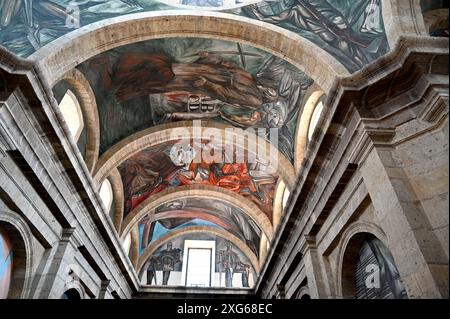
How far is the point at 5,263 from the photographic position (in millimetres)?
5980

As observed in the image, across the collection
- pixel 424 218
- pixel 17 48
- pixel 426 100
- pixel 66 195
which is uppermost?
pixel 17 48

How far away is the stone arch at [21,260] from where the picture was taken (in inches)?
235

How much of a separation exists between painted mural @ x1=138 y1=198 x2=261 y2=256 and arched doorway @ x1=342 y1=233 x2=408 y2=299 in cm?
836

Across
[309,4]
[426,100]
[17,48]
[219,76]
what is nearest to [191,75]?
[219,76]

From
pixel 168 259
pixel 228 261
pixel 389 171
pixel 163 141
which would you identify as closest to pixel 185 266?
pixel 168 259

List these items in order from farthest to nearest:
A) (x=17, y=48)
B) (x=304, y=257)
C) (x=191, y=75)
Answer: (x=191, y=75) → (x=304, y=257) → (x=17, y=48)

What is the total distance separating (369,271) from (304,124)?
4085 mm

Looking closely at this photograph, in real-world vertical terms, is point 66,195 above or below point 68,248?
above

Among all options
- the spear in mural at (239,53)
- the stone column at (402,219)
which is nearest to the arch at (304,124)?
the spear in mural at (239,53)

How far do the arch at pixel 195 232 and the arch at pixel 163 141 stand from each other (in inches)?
297

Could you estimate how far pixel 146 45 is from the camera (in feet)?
26.9

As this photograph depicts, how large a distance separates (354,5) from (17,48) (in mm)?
6221
